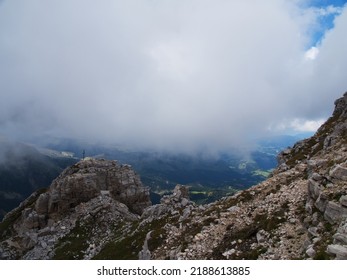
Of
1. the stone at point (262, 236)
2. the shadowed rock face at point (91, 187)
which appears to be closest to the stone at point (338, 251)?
the stone at point (262, 236)

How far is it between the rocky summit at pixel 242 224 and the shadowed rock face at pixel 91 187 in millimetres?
4310

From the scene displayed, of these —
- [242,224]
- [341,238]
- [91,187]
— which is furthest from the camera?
[91,187]

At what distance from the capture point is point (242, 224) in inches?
1427

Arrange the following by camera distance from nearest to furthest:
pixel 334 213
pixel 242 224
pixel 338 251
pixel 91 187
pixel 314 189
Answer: pixel 338 251, pixel 334 213, pixel 314 189, pixel 242 224, pixel 91 187

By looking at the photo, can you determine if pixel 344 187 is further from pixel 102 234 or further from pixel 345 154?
pixel 102 234

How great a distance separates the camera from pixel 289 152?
7206cm

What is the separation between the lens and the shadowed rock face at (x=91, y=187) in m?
95.1

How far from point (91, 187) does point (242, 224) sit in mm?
69377

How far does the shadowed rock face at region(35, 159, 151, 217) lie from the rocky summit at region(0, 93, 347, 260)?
4310mm

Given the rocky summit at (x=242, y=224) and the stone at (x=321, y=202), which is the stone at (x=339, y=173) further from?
the stone at (x=321, y=202)

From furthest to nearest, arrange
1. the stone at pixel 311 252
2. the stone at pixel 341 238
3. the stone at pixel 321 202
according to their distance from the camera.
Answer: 1. the stone at pixel 321 202
2. the stone at pixel 311 252
3. the stone at pixel 341 238

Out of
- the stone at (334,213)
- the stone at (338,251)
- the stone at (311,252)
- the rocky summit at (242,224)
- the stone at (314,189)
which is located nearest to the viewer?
the stone at (338,251)

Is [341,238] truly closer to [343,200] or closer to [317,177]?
[343,200]

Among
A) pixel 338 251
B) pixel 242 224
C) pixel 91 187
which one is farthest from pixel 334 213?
pixel 91 187
